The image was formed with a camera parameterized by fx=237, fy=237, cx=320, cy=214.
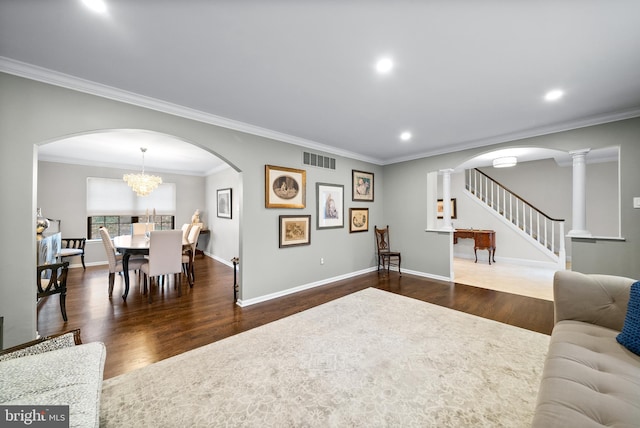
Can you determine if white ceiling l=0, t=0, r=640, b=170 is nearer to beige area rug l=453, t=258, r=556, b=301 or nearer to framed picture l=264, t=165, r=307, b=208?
framed picture l=264, t=165, r=307, b=208

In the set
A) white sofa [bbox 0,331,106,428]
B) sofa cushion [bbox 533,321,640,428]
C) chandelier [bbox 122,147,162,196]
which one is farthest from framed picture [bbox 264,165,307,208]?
sofa cushion [bbox 533,321,640,428]

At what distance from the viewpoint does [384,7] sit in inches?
57.6

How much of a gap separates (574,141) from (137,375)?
584cm

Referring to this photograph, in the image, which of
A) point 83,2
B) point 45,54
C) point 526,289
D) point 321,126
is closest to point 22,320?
point 45,54

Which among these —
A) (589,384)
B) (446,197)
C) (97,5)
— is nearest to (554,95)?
(446,197)

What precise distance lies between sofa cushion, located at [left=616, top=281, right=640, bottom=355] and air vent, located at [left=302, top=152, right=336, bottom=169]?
3.81 metres

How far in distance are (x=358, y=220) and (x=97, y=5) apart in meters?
4.57

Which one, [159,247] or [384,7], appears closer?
[384,7]

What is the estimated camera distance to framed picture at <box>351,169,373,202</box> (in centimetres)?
509

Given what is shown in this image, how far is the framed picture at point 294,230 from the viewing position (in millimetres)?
3902

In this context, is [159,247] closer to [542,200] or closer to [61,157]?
[61,157]

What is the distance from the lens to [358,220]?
5.19 meters

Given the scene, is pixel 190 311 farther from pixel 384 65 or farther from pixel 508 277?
pixel 508 277

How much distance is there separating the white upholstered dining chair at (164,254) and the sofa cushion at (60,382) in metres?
2.86
